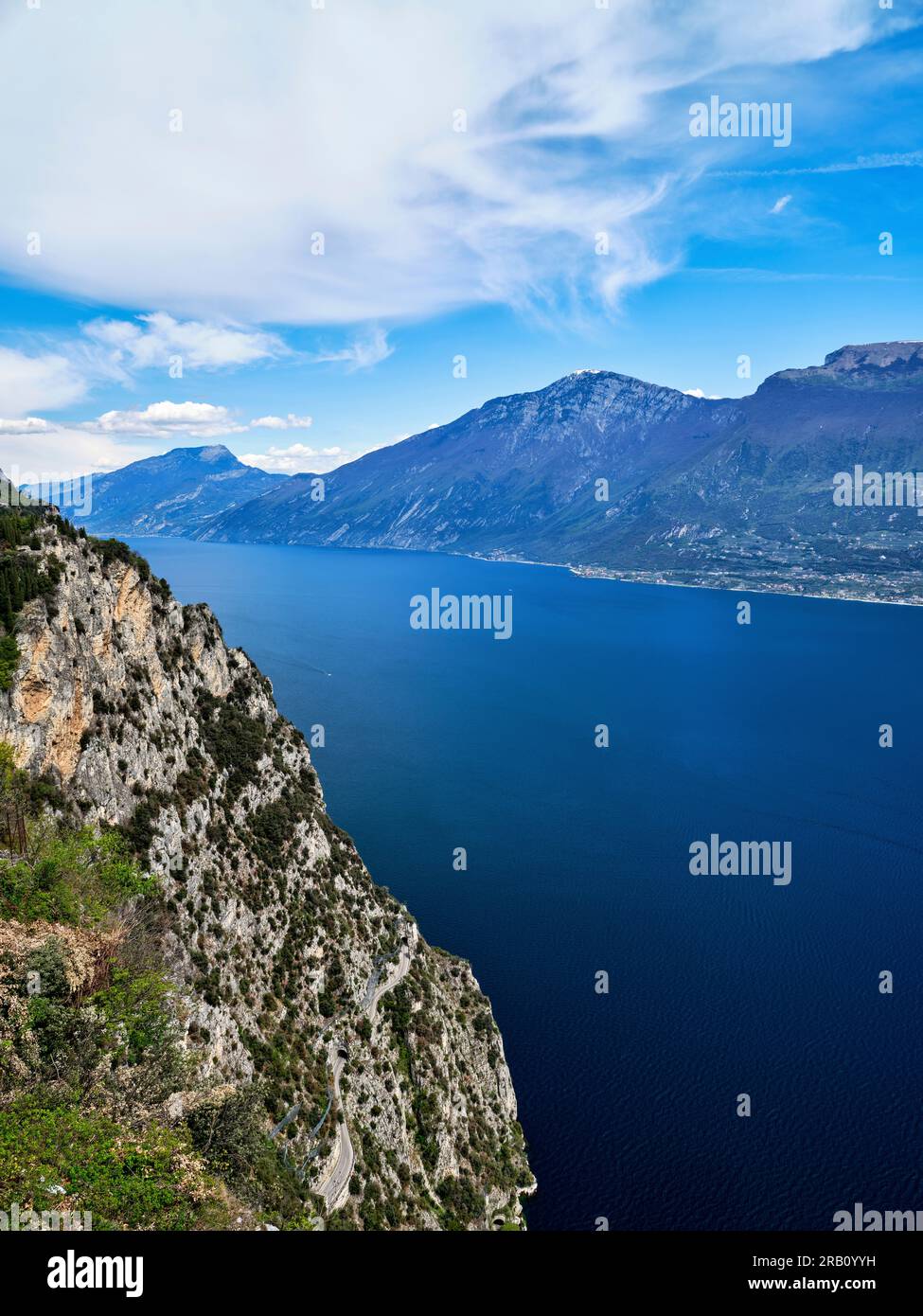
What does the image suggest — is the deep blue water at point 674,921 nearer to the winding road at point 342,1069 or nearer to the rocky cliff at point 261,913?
the rocky cliff at point 261,913

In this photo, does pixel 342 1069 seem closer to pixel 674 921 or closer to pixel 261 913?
pixel 261 913

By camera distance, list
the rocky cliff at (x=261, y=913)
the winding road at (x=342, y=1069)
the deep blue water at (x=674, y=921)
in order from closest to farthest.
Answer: the rocky cliff at (x=261, y=913), the winding road at (x=342, y=1069), the deep blue water at (x=674, y=921)

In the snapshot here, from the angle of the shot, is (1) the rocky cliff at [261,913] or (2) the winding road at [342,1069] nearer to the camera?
(1) the rocky cliff at [261,913]

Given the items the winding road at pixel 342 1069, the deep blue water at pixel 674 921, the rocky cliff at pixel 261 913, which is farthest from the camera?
the deep blue water at pixel 674 921

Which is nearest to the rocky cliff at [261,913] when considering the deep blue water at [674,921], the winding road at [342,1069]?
the winding road at [342,1069]
